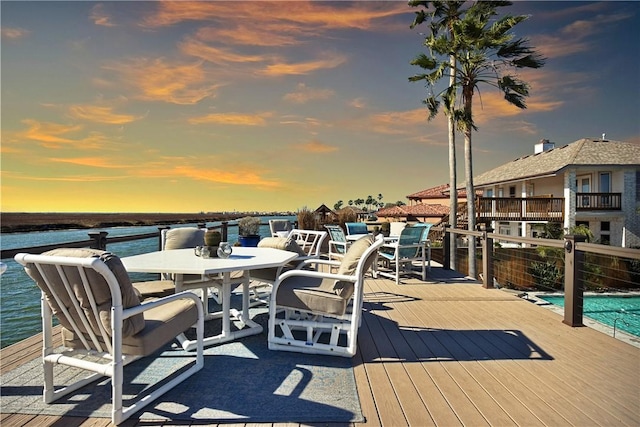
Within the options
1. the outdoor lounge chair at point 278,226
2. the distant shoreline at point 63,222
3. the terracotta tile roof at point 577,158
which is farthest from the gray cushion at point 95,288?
the terracotta tile roof at point 577,158

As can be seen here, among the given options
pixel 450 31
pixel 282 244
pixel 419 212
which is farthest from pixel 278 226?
pixel 419 212

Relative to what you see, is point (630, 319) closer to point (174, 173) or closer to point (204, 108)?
point (204, 108)

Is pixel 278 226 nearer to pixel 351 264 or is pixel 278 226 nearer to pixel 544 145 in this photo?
pixel 351 264

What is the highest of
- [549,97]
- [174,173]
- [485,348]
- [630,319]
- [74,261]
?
[549,97]

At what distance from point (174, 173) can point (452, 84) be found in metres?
16.8

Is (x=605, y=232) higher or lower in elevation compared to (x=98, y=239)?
lower

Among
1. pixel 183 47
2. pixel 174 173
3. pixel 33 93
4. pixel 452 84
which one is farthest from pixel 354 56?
pixel 174 173

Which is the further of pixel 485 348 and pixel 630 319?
pixel 630 319

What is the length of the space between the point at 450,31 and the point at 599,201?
10.8m

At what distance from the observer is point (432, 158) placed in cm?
1877

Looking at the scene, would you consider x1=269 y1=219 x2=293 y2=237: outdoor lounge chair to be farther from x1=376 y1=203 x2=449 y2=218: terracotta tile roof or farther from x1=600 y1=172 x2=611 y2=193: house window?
x1=600 y1=172 x2=611 y2=193: house window

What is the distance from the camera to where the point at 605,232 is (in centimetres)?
1606

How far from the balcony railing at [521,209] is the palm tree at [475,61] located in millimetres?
6821

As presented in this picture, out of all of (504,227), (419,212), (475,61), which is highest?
(475,61)
